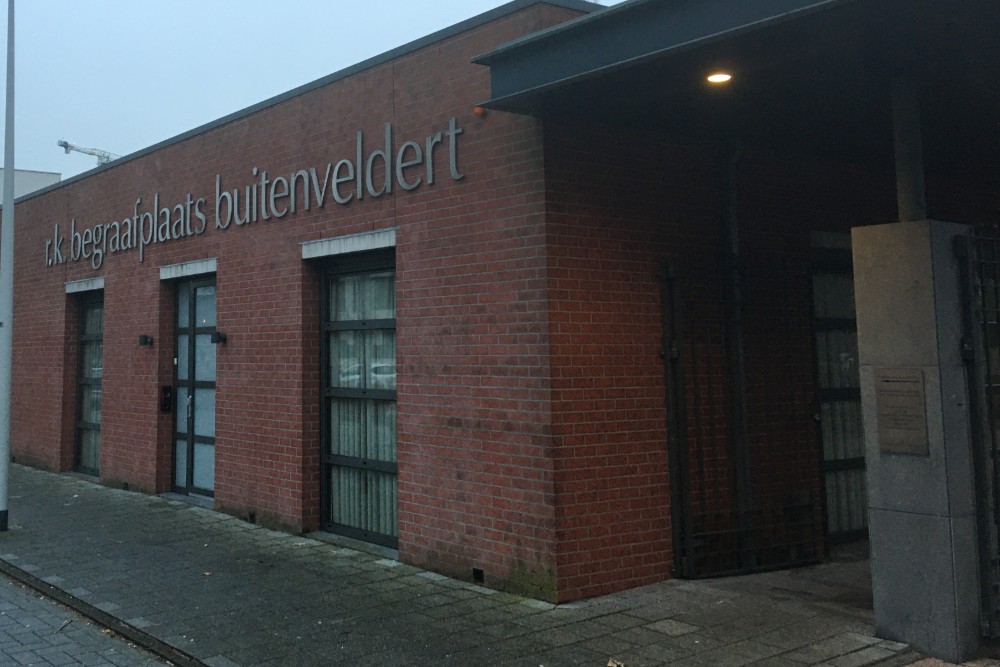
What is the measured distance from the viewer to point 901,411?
17.8 ft

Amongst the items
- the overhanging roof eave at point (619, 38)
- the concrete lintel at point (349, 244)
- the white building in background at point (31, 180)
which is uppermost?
the white building in background at point (31, 180)

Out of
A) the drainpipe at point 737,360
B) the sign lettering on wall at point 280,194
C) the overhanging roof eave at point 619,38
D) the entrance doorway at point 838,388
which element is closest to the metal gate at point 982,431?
the overhanging roof eave at point 619,38

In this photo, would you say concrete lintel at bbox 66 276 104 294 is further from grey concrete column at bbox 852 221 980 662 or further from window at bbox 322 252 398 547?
grey concrete column at bbox 852 221 980 662

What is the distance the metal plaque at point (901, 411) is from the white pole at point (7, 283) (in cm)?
853

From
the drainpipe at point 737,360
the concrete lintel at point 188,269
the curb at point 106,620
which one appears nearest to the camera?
the curb at point 106,620

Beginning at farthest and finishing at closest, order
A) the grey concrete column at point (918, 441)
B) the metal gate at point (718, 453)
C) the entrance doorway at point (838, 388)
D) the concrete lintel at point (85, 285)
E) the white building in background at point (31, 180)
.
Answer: the white building in background at point (31, 180), the concrete lintel at point (85, 285), the entrance doorway at point (838, 388), the metal gate at point (718, 453), the grey concrete column at point (918, 441)

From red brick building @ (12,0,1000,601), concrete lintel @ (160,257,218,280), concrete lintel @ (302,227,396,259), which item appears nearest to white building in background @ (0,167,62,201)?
concrete lintel @ (160,257,218,280)

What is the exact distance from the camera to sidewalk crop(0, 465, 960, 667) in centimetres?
538

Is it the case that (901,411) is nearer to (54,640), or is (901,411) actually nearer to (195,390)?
(54,640)

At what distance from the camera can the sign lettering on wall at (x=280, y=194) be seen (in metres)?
7.82

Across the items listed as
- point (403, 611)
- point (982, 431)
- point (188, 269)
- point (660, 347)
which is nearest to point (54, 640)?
point (403, 611)

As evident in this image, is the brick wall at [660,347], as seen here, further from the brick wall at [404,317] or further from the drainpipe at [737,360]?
the brick wall at [404,317]

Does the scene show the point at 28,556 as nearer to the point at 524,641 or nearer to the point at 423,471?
the point at 423,471

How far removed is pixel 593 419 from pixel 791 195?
10.2 feet
